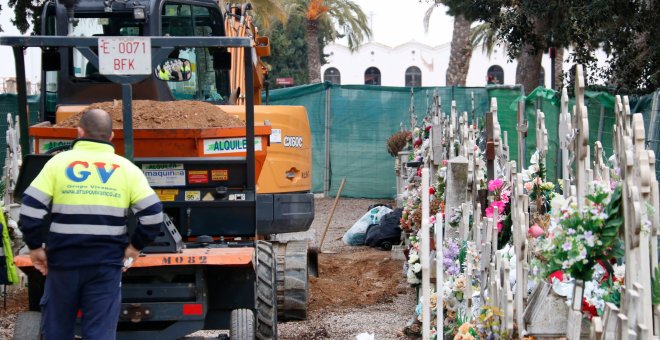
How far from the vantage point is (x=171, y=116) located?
797 centimetres

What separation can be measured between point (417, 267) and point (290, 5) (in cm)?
3458

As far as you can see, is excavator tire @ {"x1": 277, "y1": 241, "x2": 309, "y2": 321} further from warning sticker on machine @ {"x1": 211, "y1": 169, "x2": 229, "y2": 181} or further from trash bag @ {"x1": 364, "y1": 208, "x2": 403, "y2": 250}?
trash bag @ {"x1": 364, "y1": 208, "x2": 403, "y2": 250}

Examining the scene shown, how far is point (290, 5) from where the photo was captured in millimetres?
42844

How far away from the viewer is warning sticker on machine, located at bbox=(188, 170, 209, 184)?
7.83 m

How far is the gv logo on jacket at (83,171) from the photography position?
6152 mm

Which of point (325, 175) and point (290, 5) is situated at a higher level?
point (290, 5)

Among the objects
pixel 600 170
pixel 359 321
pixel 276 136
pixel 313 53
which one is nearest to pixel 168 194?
pixel 276 136

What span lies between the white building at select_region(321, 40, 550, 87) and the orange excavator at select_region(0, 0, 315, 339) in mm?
62418

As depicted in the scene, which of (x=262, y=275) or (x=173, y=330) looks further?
(x=262, y=275)

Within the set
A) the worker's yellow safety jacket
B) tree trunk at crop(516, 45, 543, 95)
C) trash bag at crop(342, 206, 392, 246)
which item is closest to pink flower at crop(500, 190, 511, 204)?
the worker's yellow safety jacket

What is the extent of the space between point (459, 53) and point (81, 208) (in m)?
27.9

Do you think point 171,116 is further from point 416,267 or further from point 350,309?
point 350,309

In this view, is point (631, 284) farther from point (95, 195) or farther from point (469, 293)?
point (95, 195)

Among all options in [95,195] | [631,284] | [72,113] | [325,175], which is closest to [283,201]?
[72,113]
